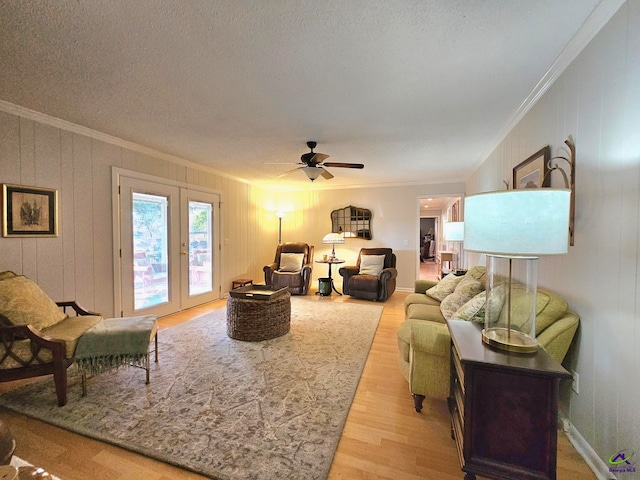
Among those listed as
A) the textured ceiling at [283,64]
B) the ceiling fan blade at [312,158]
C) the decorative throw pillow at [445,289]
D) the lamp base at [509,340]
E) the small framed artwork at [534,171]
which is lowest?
the decorative throw pillow at [445,289]

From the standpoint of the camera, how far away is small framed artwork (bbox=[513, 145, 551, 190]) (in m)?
2.00

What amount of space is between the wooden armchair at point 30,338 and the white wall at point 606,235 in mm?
3294

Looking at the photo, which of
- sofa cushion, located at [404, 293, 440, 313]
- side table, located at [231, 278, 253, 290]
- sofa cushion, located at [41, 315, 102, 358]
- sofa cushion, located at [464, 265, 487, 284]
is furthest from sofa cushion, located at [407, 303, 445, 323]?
side table, located at [231, 278, 253, 290]

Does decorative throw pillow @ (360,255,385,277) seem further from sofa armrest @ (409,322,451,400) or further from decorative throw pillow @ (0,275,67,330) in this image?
decorative throw pillow @ (0,275,67,330)

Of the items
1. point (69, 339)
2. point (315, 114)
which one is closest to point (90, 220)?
point (69, 339)

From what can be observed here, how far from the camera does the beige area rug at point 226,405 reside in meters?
1.52

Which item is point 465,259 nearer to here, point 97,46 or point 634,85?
point 634,85

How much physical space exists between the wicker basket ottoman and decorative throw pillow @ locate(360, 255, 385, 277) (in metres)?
2.56

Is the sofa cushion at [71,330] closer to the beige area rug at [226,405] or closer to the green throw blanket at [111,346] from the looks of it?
the green throw blanket at [111,346]

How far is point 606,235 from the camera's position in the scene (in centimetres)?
141

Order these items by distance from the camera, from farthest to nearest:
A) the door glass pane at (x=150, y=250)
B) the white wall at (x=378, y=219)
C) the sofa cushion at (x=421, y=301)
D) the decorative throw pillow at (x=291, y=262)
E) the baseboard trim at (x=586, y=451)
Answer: the white wall at (x=378, y=219) → the decorative throw pillow at (x=291, y=262) → the door glass pane at (x=150, y=250) → the sofa cushion at (x=421, y=301) → the baseboard trim at (x=586, y=451)

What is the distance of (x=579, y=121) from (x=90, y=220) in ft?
14.7

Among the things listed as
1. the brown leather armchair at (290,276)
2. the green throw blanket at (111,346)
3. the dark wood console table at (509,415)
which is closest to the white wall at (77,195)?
the brown leather armchair at (290,276)

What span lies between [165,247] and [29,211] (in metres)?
1.57
